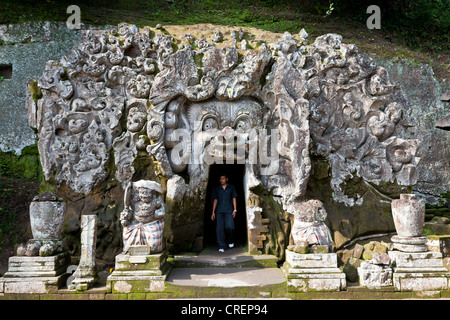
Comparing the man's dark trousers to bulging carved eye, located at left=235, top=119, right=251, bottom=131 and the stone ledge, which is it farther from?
the stone ledge

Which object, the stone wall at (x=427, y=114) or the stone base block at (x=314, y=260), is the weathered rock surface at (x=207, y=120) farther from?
the stone wall at (x=427, y=114)

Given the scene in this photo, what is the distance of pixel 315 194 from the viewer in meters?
8.62

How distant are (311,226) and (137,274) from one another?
318cm

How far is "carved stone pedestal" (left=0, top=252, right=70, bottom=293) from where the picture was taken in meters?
6.27

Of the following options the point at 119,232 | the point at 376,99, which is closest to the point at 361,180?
the point at 376,99

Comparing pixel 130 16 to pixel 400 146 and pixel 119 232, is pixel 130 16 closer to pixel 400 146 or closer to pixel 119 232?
pixel 119 232

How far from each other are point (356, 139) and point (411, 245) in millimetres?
3062

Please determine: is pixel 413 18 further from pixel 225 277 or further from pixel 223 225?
pixel 225 277

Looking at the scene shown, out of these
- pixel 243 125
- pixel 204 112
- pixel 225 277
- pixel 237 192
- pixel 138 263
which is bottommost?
pixel 225 277

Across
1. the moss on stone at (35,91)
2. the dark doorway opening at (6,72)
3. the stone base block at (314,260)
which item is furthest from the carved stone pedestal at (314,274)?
the dark doorway opening at (6,72)

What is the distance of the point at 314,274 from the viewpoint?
6297mm

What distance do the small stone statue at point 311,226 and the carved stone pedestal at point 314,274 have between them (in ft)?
1.12

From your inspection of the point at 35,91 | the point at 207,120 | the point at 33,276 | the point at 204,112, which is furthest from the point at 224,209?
the point at 35,91

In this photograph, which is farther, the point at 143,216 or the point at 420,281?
the point at 143,216
